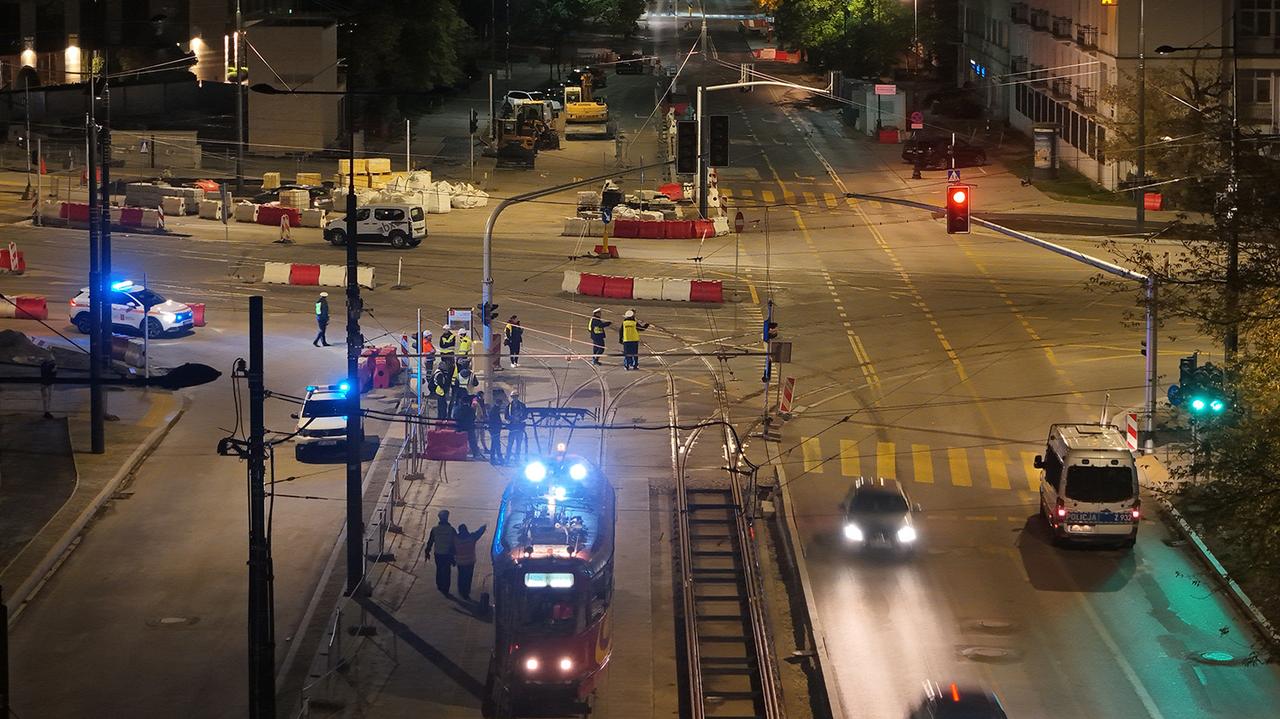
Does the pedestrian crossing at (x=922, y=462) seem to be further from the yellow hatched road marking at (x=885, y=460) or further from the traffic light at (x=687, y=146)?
the traffic light at (x=687, y=146)

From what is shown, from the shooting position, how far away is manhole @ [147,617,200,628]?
31.3m

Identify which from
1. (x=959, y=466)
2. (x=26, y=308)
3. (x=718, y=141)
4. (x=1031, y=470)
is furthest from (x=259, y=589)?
(x=718, y=141)

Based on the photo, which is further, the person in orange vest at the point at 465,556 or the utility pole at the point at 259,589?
the person in orange vest at the point at 465,556

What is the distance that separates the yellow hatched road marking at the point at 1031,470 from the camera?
131 ft

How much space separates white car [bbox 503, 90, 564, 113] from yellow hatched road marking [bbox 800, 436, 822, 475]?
2377 inches

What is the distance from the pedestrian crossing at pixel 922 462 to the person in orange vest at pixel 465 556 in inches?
413

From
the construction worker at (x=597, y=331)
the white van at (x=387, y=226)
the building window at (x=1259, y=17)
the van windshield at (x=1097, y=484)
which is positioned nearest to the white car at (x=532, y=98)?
the white van at (x=387, y=226)

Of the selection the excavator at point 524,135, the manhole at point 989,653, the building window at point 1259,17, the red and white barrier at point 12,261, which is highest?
the building window at point 1259,17

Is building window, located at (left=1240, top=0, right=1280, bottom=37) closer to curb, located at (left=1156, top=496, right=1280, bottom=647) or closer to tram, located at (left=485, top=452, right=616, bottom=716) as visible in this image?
curb, located at (left=1156, top=496, right=1280, bottom=647)

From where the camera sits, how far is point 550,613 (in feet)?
89.4

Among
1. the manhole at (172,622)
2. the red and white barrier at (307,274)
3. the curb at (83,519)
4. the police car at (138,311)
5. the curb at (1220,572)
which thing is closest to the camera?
the curb at (1220,572)

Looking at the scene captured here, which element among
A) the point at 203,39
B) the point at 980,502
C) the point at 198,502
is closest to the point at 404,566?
the point at 198,502

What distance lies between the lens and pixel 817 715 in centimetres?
2859

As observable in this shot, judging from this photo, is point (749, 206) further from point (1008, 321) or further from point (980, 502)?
point (980, 502)
